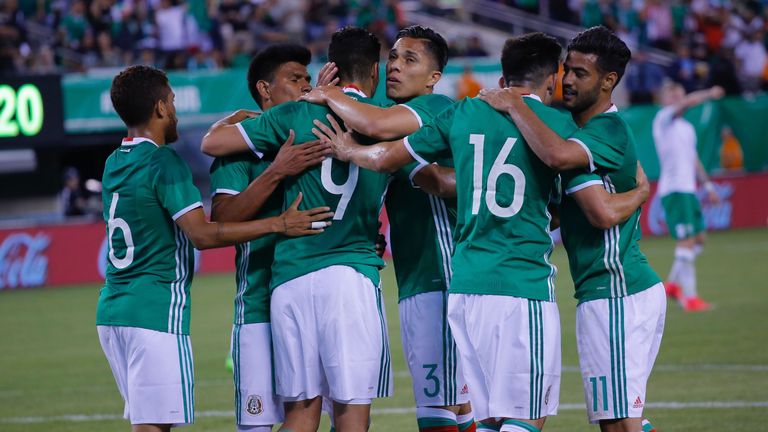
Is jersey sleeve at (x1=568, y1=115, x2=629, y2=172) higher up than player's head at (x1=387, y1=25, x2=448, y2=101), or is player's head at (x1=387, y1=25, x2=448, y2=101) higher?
player's head at (x1=387, y1=25, x2=448, y2=101)

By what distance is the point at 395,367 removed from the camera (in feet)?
37.4

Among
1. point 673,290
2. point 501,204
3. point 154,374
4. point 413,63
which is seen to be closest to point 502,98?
point 501,204

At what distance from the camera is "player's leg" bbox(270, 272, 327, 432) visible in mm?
5824

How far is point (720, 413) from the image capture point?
27.9 ft

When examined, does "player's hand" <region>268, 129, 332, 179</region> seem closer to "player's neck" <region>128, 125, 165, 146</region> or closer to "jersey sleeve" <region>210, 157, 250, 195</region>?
"jersey sleeve" <region>210, 157, 250, 195</region>

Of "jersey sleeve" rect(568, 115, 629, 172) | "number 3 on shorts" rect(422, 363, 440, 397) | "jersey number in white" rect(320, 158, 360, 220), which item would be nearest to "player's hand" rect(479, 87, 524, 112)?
"jersey sleeve" rect(568, 115, 629, 172)

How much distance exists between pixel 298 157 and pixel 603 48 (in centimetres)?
160

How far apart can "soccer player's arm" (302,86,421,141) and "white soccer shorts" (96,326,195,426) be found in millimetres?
1382

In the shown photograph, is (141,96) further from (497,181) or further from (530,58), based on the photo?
(530,58)

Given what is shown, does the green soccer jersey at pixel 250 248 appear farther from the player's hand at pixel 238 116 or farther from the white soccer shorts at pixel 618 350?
the white soccer shorts at pixel 618 350

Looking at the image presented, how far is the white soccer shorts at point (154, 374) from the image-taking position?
5727 mm

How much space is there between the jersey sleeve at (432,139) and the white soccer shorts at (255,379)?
3.97 feet

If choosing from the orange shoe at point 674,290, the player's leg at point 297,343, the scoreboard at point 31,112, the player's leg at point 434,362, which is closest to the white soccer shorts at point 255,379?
the player's leg at point 297,343

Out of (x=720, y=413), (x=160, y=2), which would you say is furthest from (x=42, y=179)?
(x=720, y=413)
